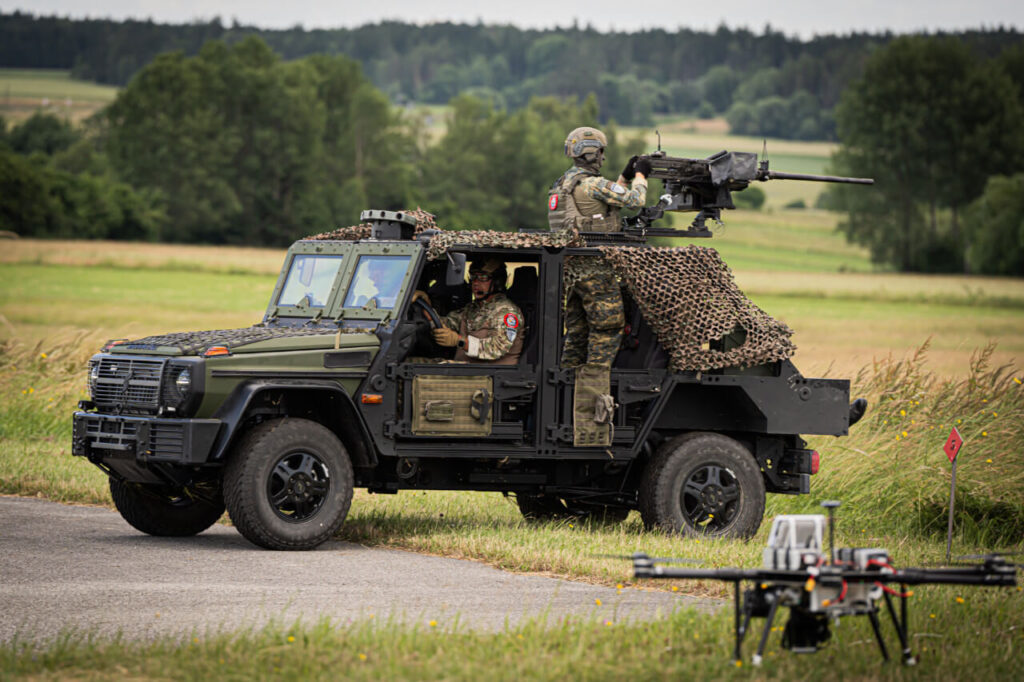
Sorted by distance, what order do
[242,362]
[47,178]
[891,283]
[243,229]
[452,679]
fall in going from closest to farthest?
[452,679]
[242,362]
[891,283]
[47,178]
[243,229]

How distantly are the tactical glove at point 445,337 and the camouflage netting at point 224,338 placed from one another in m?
0.51

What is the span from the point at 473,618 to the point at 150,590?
2068mm

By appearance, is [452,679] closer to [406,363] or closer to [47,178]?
[406,363]

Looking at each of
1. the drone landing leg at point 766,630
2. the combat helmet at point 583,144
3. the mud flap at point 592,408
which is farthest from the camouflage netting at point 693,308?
the drone landing leg at point 766,630

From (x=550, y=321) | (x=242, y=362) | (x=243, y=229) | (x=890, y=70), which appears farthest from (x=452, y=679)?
(x=890, y=70)

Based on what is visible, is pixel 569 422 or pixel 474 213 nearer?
pixel 569 422

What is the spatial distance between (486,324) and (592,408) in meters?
1.00

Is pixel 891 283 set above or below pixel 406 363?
below

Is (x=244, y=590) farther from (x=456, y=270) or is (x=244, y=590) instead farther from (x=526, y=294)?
(x=526, y=294)

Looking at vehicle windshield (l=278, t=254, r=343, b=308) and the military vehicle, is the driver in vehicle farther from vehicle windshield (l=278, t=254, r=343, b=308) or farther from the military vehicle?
vehicle windshield (l=278, t=254, r=343, b=308)

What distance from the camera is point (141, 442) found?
432 inches

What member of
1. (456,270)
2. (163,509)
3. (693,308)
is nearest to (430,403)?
(456,270)

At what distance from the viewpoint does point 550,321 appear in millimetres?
12070

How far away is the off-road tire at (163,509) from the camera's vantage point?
39.9 ft
